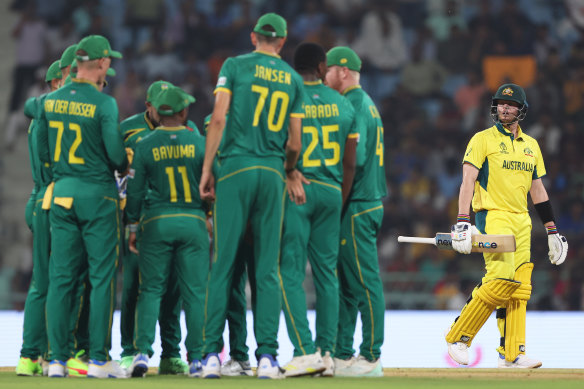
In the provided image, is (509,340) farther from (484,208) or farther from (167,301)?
(167,301)

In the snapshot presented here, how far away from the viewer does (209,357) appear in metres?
6.17

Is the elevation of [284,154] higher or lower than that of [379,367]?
higher

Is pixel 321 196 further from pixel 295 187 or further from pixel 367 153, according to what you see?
pixel 367 153

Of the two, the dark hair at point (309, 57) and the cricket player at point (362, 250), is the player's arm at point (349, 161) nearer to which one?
the cricket player at point (362, 250)

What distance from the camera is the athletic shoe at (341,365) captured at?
7102 mm

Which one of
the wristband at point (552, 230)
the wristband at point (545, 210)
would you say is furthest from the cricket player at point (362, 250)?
the wristband at point (552, 230)

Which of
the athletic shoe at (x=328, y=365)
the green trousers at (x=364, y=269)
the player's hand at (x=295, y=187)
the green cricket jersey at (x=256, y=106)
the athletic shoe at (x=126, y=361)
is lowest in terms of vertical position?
the athletic shoe at (x=126, y=361)

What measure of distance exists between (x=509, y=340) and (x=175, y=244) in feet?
9.43

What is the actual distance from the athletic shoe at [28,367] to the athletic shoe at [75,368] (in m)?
0.36

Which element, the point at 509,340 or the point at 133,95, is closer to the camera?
the point at 509,340

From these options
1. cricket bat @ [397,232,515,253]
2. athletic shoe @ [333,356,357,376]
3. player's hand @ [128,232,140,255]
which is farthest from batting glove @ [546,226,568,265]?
player's hand @ [128,232,140,255]

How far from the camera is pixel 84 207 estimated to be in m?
6.57

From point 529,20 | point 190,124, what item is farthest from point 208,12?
point 190,124

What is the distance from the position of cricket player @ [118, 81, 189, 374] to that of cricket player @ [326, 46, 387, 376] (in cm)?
124
